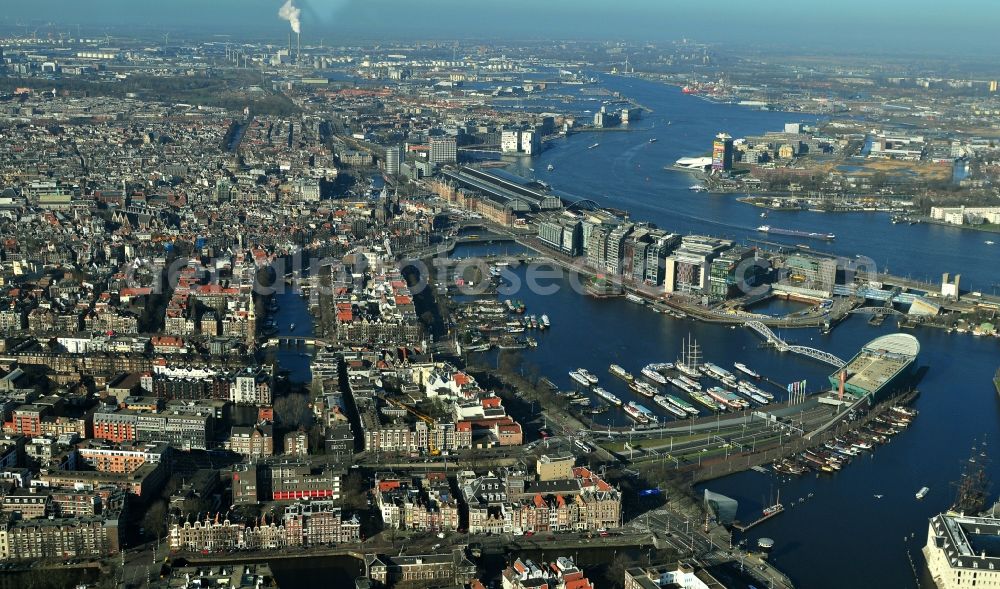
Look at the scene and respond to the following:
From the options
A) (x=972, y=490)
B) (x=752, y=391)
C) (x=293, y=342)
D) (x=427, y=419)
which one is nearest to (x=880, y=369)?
(x=752, y=391)

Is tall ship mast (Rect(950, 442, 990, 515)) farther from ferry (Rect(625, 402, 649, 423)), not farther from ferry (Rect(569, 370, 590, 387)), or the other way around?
ferry (Rect(569, 370, 590, 387))

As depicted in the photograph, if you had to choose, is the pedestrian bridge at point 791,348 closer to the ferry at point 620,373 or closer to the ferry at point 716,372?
Answer: the ferry at point 716,372

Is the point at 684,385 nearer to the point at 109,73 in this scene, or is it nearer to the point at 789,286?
the point at 789,286

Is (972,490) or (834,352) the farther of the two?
(834,352)

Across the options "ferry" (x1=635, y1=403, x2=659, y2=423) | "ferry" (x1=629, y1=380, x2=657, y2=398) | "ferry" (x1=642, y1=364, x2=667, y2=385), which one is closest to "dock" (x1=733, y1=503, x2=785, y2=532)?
"ferry" (x1=635, y1=403, x2=659, y2=423)

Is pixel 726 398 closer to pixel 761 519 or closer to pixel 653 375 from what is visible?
pixel 653 375

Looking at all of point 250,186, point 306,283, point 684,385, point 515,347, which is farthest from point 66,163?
point 684,385
